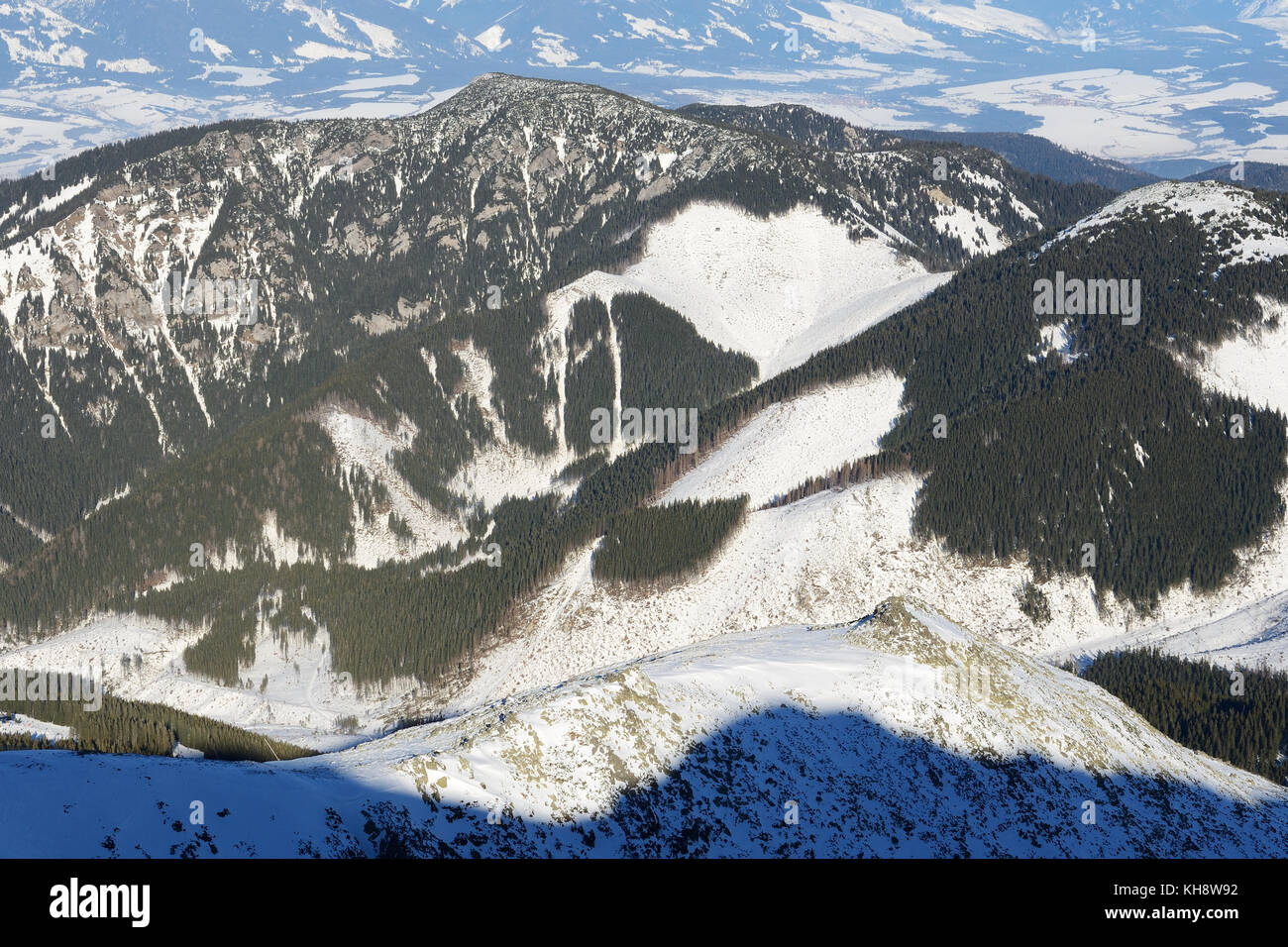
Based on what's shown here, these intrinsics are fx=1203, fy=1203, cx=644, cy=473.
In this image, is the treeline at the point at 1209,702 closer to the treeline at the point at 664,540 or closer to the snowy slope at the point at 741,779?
the snowy slope at the point at 741,779

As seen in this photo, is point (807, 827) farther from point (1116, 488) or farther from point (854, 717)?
point (1116, 488)

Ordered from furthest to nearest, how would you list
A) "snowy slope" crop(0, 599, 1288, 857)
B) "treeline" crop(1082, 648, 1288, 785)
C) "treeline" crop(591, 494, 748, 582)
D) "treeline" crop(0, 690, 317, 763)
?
"treeline" crop(591, 494, 748, 582)
"treeline" crop(1082, 648, 1288, 785)
"treeline" crop(0, 690, 317, 763)
"snowy slope" crop(0, 599, 1288, 857)

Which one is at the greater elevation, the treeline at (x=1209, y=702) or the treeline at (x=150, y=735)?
the treeline at (x=150, y=735)

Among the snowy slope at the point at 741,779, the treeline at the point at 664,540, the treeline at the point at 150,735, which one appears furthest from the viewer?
the treeline at the point at 664,540

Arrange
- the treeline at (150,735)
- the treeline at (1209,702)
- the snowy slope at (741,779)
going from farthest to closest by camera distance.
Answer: the treeline at (1209,702), the treeline at (150,735), the snowy slope at (741,779)

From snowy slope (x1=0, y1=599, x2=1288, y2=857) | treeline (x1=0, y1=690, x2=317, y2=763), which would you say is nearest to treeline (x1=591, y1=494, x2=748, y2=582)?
treeline (x1=0, y1=690, x2=317, y2=763)

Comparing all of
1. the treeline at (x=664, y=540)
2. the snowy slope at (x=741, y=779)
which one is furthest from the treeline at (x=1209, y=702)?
the treeline at (x=664, y=540)

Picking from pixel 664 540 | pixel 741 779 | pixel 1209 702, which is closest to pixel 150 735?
pixel 741 779

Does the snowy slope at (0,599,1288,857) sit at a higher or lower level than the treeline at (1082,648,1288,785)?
higher

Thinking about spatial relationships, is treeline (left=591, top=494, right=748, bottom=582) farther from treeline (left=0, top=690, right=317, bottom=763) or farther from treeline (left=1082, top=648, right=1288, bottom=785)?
treeline (left=0, top=690, right=317, bottom=763)
